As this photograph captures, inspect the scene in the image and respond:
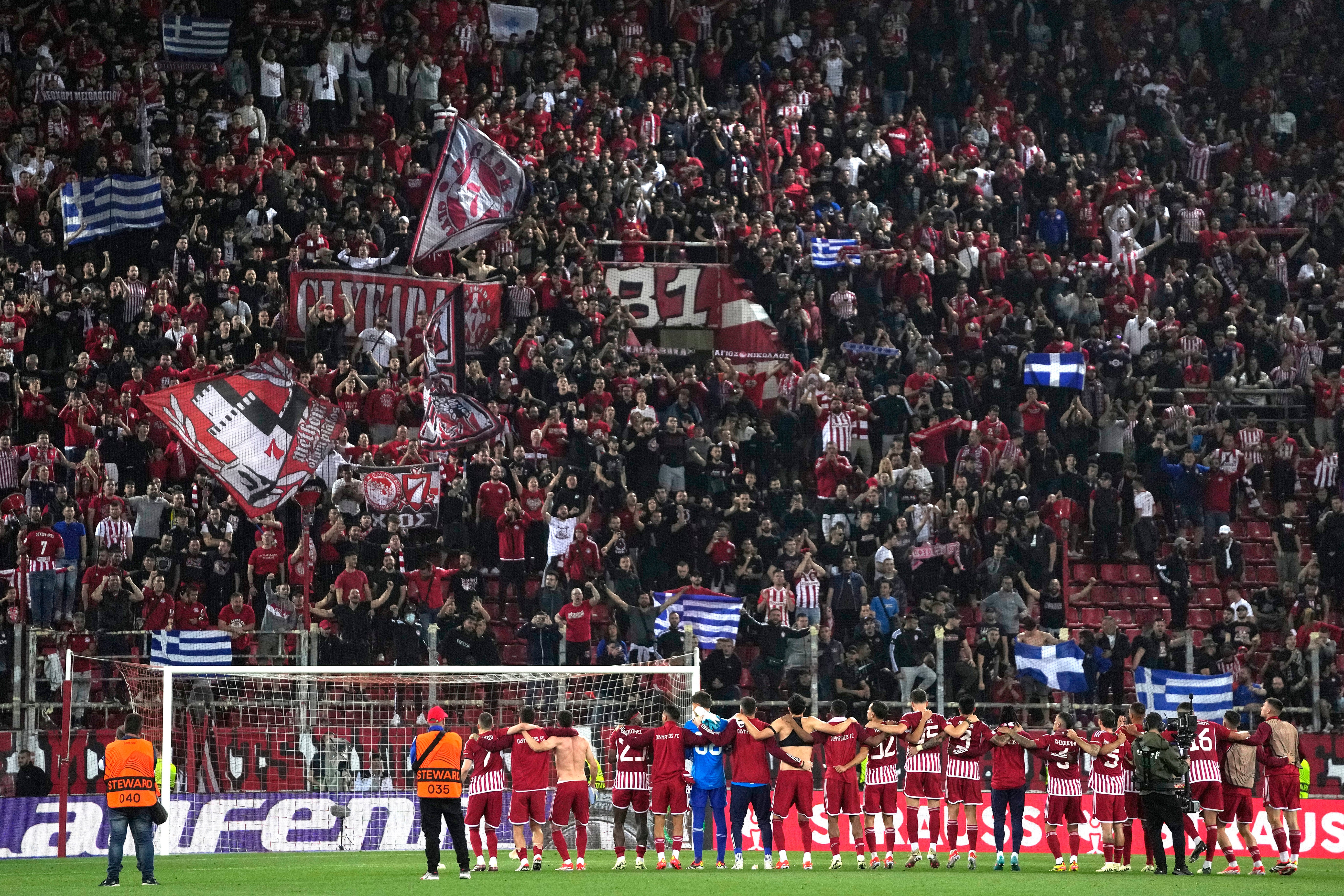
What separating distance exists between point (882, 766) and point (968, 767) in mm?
880

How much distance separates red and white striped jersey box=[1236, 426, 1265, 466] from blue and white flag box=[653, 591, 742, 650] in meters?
10.0

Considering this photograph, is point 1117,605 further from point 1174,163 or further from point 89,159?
point 89,159

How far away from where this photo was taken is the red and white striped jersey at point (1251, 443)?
3238 centimetres

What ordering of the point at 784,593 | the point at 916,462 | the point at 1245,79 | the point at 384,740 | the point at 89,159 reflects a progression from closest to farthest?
the point at 384,740
the point at 784,593
the point at 916,462
the point at 89,159
the point at 1245,79

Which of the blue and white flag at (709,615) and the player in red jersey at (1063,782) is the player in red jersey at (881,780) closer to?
the player in red jersey at (1063,782)

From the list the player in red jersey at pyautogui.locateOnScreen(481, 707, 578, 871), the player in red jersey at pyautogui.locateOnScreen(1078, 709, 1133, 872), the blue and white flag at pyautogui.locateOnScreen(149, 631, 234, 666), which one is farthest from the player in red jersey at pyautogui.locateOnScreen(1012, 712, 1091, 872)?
A: the blue and white flag at pyautogui.locateOnScreen(149, 631, 234, 666)

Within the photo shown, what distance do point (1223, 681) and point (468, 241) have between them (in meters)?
13.2

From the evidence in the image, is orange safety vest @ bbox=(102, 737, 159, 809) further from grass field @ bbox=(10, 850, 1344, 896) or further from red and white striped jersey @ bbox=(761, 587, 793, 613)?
red and white striped jersey @ bbox=(761, 587, 793, 613)

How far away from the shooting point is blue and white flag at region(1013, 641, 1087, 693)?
26.9 meters

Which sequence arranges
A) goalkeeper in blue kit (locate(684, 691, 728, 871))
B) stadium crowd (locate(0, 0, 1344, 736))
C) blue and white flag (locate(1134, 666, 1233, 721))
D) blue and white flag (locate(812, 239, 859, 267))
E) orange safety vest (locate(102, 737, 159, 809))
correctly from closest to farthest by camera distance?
1. orange safety vest (locate(102, 737, 159, 809))
2. goalkeeper in blue kit (locate(684, 691, 728, 871))
3. blue and white flag (locate(1134, 666, 1233, 721))
4. stadium crowd (locate(0, 0, 1344, 736))
5. blue and white flag (locate(812, 239, 859, 267))

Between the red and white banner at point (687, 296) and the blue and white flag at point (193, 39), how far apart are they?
7.93m

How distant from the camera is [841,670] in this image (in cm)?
2628

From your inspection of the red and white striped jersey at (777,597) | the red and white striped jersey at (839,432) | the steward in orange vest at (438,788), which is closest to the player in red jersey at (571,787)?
the steward in orange vest at (438,788)

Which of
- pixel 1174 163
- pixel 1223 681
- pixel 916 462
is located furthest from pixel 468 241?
pixel 1174 163
